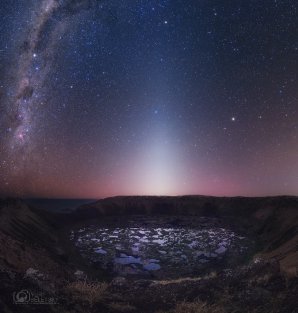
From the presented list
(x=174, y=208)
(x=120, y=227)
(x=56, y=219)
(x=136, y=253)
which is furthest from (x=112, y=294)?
(x=174, y=208)

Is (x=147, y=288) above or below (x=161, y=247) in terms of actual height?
→ above

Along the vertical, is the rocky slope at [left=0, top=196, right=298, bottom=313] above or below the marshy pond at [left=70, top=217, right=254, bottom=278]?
above

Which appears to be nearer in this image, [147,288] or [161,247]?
[147,288]

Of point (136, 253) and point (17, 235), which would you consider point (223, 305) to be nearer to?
point (136, 253)

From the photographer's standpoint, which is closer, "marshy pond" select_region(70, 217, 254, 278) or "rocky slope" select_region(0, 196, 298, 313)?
"rocky slope" select_region(0, 196, 298, 313)

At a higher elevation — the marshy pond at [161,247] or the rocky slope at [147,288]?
the rocky slope at [147,288]

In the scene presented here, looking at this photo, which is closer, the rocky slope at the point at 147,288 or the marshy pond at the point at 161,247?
the rocky slope at the point at 147,288

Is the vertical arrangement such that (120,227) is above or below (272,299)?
below

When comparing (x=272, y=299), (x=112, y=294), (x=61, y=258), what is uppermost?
(x=272, y=299)
